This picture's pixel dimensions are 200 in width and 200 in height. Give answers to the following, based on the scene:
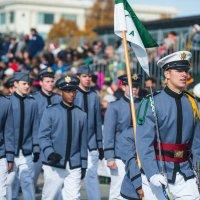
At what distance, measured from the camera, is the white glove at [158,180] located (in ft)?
24.9

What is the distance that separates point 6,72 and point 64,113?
470 inches

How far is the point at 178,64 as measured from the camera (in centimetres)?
796

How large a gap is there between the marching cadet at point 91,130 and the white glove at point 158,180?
4.68 metres

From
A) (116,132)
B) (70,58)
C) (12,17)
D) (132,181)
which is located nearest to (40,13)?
(12,17)

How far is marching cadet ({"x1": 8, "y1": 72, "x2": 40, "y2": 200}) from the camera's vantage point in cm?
1184

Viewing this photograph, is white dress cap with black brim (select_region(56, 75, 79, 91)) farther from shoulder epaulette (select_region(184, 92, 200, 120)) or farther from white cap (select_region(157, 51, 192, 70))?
shoulder epaulette (select_region(184, 92, 200, 120))

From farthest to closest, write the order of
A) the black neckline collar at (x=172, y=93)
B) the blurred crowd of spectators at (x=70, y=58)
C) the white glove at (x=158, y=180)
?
1. the blurred crowd of spectators at (x=70, y=58)
2. the black neckline collar at (x=172, y=93)
3. the white glove at (x=158, y=180)

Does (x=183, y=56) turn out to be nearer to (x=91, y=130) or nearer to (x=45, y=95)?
(x=91, y=130)

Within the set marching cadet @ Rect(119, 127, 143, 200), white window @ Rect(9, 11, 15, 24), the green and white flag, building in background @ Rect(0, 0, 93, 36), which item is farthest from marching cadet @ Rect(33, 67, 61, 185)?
white window @ Rect(9, 11, 15, 24)

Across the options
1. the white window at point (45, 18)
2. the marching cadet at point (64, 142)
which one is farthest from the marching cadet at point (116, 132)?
the white window at point (45, 18)

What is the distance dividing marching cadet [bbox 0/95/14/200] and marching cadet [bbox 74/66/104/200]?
6.74ft

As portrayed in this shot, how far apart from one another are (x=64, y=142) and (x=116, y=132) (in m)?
1.17

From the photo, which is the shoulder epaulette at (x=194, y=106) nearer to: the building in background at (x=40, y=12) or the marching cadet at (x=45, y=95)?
the marching cadet at (x=45, y=95)

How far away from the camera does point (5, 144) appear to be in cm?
1045
